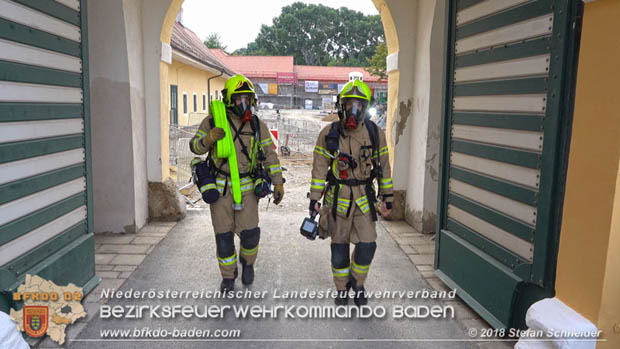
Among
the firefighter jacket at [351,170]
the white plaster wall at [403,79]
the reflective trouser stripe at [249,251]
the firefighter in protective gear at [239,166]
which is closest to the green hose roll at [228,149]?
the firefighter in protective gear at [239,166]

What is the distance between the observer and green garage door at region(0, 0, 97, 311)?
3.25 m

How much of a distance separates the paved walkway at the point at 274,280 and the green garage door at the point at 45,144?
644 millimetres

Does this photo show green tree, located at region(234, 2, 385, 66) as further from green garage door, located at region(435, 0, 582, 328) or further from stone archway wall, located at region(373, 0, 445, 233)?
green garage door, located at region(435, 0, 582, 328)

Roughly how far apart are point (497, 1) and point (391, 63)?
11.8 feet

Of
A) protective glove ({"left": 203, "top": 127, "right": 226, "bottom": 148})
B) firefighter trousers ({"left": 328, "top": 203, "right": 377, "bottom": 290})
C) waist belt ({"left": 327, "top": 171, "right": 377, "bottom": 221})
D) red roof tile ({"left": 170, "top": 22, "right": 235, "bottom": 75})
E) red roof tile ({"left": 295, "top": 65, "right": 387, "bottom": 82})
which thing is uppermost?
red roof tile ({"left": 295, "top": 65, "right": 387, "bottom": 82})

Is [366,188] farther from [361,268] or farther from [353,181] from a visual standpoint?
[361,268]

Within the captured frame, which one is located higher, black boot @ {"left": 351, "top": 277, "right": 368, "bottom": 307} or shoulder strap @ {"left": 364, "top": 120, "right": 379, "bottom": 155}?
shoulder strap @ {"left": 364, "top": 120, "right": 379, "bottom": 155}

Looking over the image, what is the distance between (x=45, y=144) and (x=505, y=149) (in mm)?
3863

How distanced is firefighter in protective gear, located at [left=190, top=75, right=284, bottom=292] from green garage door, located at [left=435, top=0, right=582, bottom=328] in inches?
74.5

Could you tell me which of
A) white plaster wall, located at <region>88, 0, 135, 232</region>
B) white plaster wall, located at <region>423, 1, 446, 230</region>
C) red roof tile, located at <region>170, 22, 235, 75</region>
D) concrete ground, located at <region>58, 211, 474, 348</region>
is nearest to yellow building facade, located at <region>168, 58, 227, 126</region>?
red roof tile, located at <region>170, 22, 235, 75</region>

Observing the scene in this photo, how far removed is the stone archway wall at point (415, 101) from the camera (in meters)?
6.50

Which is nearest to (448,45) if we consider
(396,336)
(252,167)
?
(252,167)

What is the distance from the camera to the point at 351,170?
13.3 feet

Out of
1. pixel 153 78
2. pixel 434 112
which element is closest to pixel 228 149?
pixel 153 78
